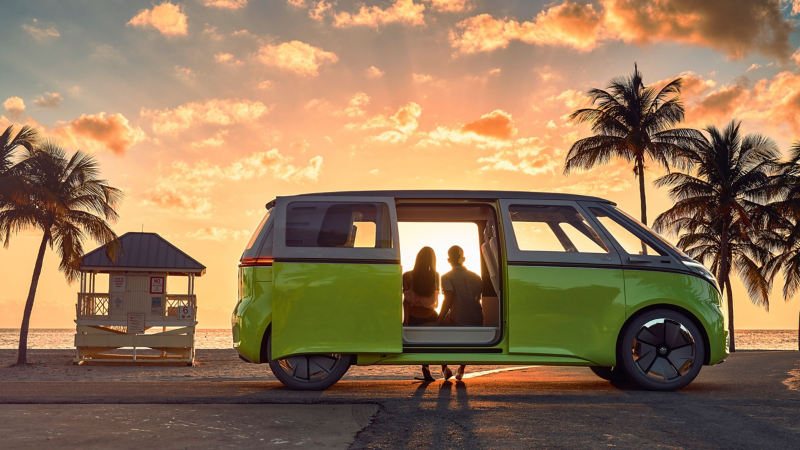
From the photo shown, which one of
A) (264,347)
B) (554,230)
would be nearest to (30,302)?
(264,347)

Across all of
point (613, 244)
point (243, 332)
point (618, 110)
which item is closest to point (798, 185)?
point (618, 110)

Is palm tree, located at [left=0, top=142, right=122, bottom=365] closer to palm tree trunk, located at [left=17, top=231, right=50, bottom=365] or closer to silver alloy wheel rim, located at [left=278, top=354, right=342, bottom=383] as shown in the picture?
palm tree trunk, located at [left=17, top=231, right=50, bottom=365]

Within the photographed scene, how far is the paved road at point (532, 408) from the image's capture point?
4.59m

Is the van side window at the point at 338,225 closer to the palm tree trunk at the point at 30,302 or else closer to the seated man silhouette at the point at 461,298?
the seated man silhouette at the point at 461,298

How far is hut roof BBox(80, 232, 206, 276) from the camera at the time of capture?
23891 mm

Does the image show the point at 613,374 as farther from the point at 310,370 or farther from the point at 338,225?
the point at 338,225

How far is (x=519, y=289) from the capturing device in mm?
6969

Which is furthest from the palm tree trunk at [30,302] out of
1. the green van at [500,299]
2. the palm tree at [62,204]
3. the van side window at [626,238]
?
the van side window at [626,238]

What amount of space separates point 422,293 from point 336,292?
139 centimetres

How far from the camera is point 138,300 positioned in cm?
2405

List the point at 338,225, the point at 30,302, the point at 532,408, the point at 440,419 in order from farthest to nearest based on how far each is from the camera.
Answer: the point at 30,302 < the point at 338,225 < the point at 532,408 < the point at 440,419

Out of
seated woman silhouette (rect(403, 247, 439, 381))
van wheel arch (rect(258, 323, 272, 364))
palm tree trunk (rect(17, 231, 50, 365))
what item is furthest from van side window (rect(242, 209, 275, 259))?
palm tree trunk (rect(17, 231, 50, 365))

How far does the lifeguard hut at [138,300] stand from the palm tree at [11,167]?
161 inches

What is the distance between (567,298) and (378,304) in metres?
1.95
